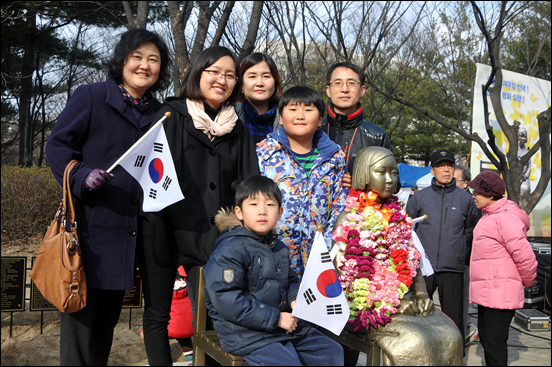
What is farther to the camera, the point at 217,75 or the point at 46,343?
the point at 46,343

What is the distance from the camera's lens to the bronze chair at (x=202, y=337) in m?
2.53

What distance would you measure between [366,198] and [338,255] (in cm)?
43

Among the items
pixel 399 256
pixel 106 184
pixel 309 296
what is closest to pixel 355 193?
pixel 399 256

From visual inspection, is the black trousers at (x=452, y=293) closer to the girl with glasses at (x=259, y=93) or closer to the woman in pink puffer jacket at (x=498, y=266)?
the woman in pink puffer jacket at (x=498, y=266)

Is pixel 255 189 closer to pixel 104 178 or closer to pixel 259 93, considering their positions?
pixel 104 178

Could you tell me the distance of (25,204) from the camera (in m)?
8.12

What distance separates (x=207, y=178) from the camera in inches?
109

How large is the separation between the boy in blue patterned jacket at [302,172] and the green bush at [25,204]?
6618 mm

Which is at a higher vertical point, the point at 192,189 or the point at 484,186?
the point at 484,186

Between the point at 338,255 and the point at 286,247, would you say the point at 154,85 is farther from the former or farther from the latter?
the point at 338,255

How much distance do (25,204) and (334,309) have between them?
24.4 feet

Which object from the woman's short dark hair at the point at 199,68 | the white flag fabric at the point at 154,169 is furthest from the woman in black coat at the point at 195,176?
the white flag fabric at the point at 154,169

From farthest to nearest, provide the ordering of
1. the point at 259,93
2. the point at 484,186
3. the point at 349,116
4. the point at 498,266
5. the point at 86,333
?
the point at 484,186 → the point at 498,266 → the point at 349,116 → the point at 259,93 → the point at 86,333

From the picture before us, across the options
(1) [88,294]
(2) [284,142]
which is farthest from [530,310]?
(1) [88,294]
